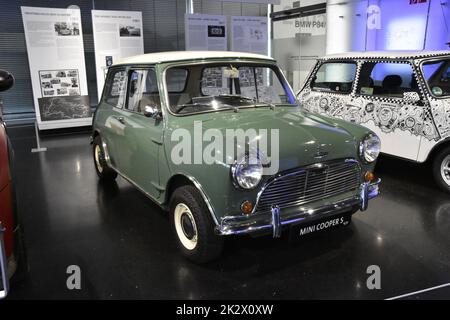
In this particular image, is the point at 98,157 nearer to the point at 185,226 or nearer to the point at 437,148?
the point at 185,226

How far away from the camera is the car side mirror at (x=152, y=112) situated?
10.6ft

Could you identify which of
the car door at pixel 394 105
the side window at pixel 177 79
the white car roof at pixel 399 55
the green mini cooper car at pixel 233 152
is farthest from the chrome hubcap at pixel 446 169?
the side window at pixel 177 79

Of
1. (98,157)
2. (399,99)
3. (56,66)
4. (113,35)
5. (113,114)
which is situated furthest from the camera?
(113,35)

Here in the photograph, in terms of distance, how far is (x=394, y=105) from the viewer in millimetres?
4820

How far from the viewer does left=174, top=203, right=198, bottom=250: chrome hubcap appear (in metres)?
2.99

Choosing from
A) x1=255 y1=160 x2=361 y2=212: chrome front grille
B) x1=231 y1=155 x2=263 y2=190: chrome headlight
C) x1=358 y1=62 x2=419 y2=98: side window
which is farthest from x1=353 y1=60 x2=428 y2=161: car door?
x1=231 y1=155 x2=263 y2=190: chrome headlight

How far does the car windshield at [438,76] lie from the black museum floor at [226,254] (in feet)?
3.97

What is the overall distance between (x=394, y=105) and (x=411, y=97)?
0.78 ft

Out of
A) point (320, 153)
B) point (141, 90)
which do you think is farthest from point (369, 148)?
point (141, 90)

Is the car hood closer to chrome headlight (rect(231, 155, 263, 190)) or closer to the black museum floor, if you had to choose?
chrome headlight (rect(231, 155, 263, 190))

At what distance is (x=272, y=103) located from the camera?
3.71 metres

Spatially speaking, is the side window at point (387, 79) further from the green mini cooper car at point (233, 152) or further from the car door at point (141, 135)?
the car door at point (141, 135)

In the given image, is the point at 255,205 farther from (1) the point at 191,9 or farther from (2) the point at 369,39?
(1) the point at 191,9

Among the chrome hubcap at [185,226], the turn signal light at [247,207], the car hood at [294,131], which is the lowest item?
the chrome hubcap at [185,226]
